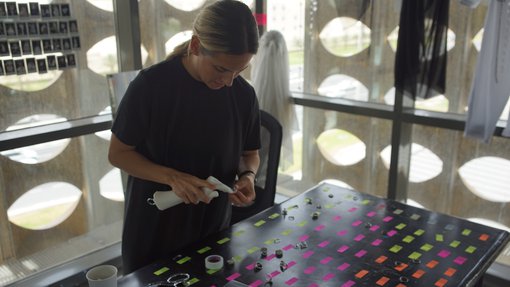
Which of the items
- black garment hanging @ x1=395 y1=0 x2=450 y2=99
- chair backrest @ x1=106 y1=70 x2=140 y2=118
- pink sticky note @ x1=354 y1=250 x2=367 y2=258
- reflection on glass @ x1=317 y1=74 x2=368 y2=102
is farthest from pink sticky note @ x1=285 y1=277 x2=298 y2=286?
reflection on glass @ x1=317 y1=74 x2=368 y2=102

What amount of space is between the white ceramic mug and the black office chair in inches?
39.5

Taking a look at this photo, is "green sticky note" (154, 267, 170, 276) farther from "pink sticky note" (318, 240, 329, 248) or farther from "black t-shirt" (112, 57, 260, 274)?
"pink sticky note" (318, 240, 329, 248)

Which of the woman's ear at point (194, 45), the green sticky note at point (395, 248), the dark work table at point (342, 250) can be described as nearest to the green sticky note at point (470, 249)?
the dark work table at point (342, 250)

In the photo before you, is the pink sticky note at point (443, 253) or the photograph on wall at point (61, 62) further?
the photograph on wall at point (61, 62)

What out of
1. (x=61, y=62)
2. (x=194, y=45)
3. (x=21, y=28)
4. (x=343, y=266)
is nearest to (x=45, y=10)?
(x=21, y=28)

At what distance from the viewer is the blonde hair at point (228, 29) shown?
4.33 ft

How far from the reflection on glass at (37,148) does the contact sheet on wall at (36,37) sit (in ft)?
0.86

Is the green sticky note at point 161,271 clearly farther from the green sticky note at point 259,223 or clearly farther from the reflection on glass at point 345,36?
the reflection on glass at point 345,36

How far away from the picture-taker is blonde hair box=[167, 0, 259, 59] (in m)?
1.32

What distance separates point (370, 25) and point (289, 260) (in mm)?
1944

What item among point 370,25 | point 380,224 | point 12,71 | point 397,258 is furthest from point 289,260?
point 370,25

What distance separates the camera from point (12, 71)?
7.56ft

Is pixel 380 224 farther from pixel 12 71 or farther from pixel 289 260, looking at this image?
pixel 12 71

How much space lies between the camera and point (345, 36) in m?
3.09
